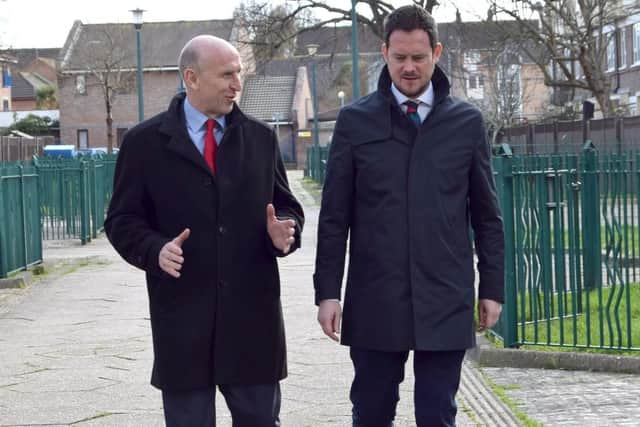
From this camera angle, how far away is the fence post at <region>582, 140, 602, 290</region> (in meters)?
8.57

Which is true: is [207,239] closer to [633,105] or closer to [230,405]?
[230,405]

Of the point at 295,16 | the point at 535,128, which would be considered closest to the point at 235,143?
the point at 535,128

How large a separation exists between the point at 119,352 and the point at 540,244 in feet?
10.3

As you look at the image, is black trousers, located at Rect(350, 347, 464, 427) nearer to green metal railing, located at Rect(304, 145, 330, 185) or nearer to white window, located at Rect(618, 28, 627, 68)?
green metal railing, located at Rect(304, 145, 330, 185)

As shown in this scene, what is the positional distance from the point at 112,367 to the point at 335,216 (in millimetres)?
4494

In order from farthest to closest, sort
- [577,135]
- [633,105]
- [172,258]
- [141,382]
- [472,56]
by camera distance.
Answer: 1. [633,105]
2. [472,56]
3. [577,135]
4. [141,382]
5. [172,258]

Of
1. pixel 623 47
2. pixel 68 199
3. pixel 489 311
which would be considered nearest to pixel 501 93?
pixel 623 47

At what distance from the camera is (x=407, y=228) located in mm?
4621

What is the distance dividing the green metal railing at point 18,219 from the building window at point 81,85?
Result: 54.1m

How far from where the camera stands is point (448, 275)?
4656mm

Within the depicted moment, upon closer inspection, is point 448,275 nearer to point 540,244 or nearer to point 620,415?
point 620,415

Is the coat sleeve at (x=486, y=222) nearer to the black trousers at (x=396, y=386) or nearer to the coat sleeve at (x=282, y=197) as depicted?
the black trousers at (x=396, y=386)

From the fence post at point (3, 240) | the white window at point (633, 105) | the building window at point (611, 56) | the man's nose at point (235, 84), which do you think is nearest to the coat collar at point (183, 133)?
the man's nose at point (235, 84)

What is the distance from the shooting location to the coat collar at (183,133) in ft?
15.6
